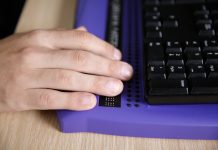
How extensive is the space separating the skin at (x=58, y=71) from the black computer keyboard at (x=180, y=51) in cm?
5

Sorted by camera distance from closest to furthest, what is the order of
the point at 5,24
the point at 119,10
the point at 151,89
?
the point at 151,89
the point at 119,10
the point at 5,24

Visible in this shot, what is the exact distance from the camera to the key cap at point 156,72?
41cm

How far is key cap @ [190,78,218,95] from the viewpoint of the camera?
1.29ft

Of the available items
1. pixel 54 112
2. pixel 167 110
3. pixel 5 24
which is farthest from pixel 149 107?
pixel 5 24

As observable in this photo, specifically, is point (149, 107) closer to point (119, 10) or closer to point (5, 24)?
point (119, 10)

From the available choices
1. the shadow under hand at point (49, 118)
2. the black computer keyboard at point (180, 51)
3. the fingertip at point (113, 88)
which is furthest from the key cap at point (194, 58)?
the shadow under hand at point (49, 118)

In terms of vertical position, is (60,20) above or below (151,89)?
above

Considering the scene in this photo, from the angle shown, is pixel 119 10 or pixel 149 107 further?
pixel 119 10

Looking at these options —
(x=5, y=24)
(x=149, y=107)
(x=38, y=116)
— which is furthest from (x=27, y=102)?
(x=5, y=24)

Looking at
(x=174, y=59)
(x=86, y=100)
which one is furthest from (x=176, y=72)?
(x=86, y=100)

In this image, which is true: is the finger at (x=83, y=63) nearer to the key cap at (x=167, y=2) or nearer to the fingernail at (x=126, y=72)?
the fingernail at (x=126, y=72)

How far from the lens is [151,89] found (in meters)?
0.40

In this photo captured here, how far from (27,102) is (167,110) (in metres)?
0.19

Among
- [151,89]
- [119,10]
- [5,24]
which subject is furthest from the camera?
[5,24]
